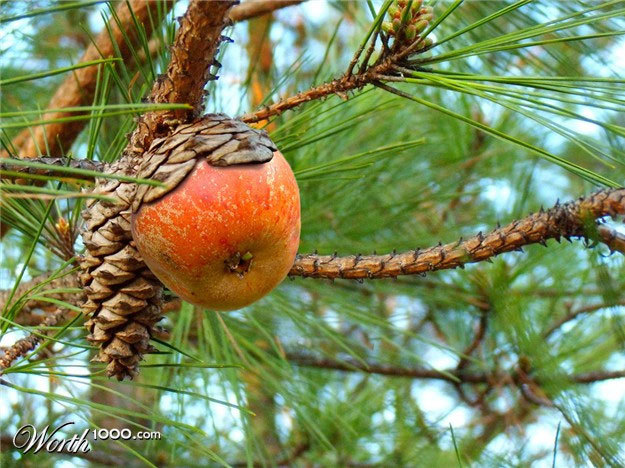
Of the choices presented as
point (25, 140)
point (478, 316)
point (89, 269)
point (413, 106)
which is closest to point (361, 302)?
point (478, 316)

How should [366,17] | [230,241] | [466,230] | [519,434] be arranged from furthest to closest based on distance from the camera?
[366,17] → [466,230] → [519,434] → [230,241]

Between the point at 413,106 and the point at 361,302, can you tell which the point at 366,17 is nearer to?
the point at 413,106

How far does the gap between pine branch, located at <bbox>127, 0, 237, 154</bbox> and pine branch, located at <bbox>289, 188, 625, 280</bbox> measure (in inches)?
6.2

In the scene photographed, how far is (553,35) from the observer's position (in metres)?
1.14

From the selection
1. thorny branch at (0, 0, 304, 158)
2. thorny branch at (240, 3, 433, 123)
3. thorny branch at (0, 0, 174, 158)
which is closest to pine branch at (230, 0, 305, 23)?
thorny branch at (0, 0, 304, 158)

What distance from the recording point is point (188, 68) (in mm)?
510

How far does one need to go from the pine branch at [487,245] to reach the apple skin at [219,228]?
8cm

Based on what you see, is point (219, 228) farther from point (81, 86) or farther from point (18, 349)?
point (81, 86)

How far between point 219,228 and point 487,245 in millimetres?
194

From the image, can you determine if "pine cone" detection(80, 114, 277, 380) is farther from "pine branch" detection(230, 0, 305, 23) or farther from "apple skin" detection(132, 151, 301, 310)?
"pine branch" detection(230, 0, 305, 23)

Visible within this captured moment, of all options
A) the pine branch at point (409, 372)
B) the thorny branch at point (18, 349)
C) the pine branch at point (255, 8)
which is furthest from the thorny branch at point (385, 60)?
the pine branch at point (409, 372)

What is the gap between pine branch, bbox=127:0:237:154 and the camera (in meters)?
0.48

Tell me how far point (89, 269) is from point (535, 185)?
137cm

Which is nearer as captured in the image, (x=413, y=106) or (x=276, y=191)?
(x=276, y=191)
